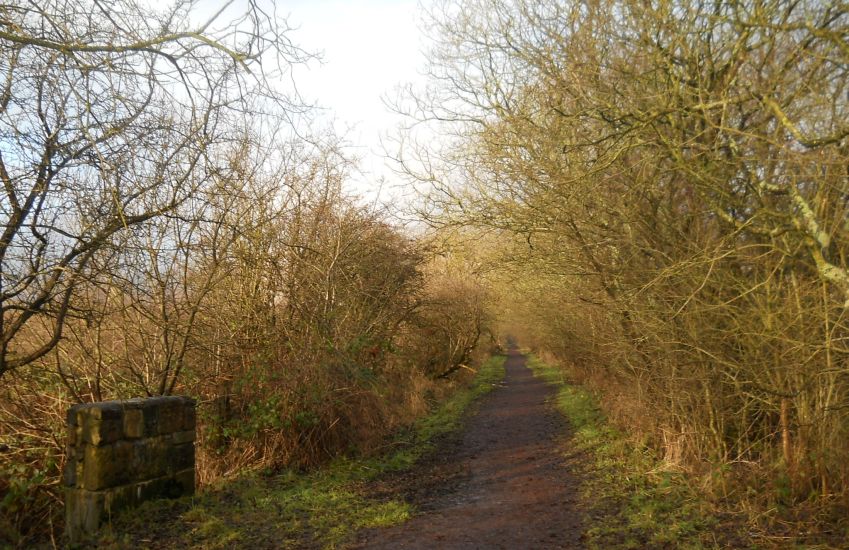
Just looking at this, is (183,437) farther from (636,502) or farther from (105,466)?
(636,502)

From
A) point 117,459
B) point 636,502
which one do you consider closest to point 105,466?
point 117,459

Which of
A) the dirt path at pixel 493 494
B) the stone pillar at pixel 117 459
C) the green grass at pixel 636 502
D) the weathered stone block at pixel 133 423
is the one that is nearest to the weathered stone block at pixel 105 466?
the stone pillar at pixel 117 459

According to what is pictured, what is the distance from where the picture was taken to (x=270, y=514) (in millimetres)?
6754

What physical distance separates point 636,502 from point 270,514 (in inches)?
158

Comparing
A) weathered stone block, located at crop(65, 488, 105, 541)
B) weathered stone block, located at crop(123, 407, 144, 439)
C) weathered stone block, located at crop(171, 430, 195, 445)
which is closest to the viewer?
weathered stone block, located at crop(65, 488, 105, 541)

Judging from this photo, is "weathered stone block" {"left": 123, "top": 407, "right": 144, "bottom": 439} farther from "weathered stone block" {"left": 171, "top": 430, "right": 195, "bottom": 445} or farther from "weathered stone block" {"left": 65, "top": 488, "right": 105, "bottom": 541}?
"weathered stone block" {"left": 65, "top": 488, "right": 105, "bottom": 541}

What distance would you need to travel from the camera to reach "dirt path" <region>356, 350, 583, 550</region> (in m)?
6.05

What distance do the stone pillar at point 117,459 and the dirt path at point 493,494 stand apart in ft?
7.54

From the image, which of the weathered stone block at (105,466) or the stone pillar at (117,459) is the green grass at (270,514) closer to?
the stone pillar at (117,459)

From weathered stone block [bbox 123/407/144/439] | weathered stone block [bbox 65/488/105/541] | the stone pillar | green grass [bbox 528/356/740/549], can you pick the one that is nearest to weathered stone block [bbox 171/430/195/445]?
the stone pillar

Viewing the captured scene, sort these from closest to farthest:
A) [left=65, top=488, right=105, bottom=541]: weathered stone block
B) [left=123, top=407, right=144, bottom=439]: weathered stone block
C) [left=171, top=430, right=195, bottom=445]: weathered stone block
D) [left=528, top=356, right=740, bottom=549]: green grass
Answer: [left=528, top=356, right=740, bottom=549]: green grass < [left=65, top=488, right=105, bottom=541]: weathered stone block < [left=123, top=407, right=144, bottom=439]: weathered stone block < [left=171, top=430, right=195, bottom=445]: weathered stone block

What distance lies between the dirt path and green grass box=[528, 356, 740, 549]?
283 mm

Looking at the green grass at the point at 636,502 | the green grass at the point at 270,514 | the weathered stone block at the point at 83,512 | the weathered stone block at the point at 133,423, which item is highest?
the weathered stone block at the point at 133,423

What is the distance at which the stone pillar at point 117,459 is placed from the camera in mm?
6016
